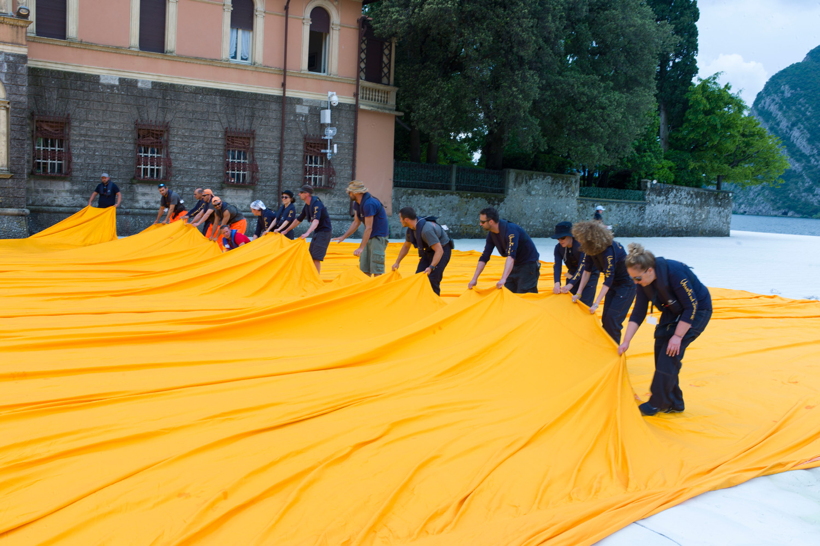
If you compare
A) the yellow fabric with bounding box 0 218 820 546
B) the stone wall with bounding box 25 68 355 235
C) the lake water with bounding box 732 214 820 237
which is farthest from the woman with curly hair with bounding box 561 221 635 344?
Result: the lake water with bounding box 732 214 820 237

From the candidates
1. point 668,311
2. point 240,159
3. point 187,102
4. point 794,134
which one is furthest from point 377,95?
point 794,134

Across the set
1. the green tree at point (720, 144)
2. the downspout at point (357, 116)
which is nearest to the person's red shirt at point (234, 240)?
the downspout at point (357, 116)

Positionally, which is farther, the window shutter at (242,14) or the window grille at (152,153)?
the window shutter at (242,14)

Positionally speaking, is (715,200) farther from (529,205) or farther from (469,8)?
(469,8)

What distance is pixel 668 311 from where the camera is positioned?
558 centimetres

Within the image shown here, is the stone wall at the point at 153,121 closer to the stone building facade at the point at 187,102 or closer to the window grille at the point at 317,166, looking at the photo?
the stone building facade at the point at 187,102

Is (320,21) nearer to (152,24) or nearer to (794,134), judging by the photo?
(152,24)

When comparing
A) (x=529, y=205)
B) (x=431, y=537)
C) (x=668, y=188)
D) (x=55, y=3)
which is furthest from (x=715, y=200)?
(x=431, y=537)

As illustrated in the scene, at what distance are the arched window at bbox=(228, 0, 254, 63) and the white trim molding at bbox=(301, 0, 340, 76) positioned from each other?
1.56 m

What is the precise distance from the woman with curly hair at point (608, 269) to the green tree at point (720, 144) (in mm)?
30058

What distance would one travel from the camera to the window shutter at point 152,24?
18.2m

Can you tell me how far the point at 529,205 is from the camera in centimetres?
2616

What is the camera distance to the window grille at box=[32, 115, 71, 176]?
676 inches

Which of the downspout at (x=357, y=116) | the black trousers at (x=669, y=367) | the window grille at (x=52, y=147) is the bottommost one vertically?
the black trousers at (x=669, y=367)
